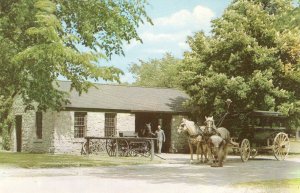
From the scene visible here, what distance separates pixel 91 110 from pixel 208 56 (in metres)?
8.86

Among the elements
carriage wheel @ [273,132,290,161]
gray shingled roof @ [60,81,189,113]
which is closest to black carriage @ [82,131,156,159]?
gray shingled roof @ [60,81,189,113]

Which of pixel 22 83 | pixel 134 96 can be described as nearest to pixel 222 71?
pixel 134 96

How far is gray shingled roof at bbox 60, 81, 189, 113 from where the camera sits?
1348 inches

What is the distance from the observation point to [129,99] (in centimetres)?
3706

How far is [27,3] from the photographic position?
19.5m

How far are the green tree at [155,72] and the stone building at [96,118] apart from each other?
2906 centimetres

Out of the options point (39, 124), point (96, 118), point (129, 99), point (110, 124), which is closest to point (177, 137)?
point (129, 99)

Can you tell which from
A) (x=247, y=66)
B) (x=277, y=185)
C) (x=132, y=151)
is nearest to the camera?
(x=277, y=185)

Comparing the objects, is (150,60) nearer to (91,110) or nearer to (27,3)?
(91,110)

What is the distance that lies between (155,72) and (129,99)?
137 ft

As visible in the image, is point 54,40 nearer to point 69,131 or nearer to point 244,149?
point 244,149

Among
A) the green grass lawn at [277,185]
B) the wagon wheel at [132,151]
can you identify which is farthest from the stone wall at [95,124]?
the green grass lawn at [277,185]

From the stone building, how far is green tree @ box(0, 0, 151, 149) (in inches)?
223

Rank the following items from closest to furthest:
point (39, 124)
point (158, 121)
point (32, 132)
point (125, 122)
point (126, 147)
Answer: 1. point (126, 147)
2. point (39, 124)
3. point (125, 122)
4. point (32, 132)
5. point (158, 121)
